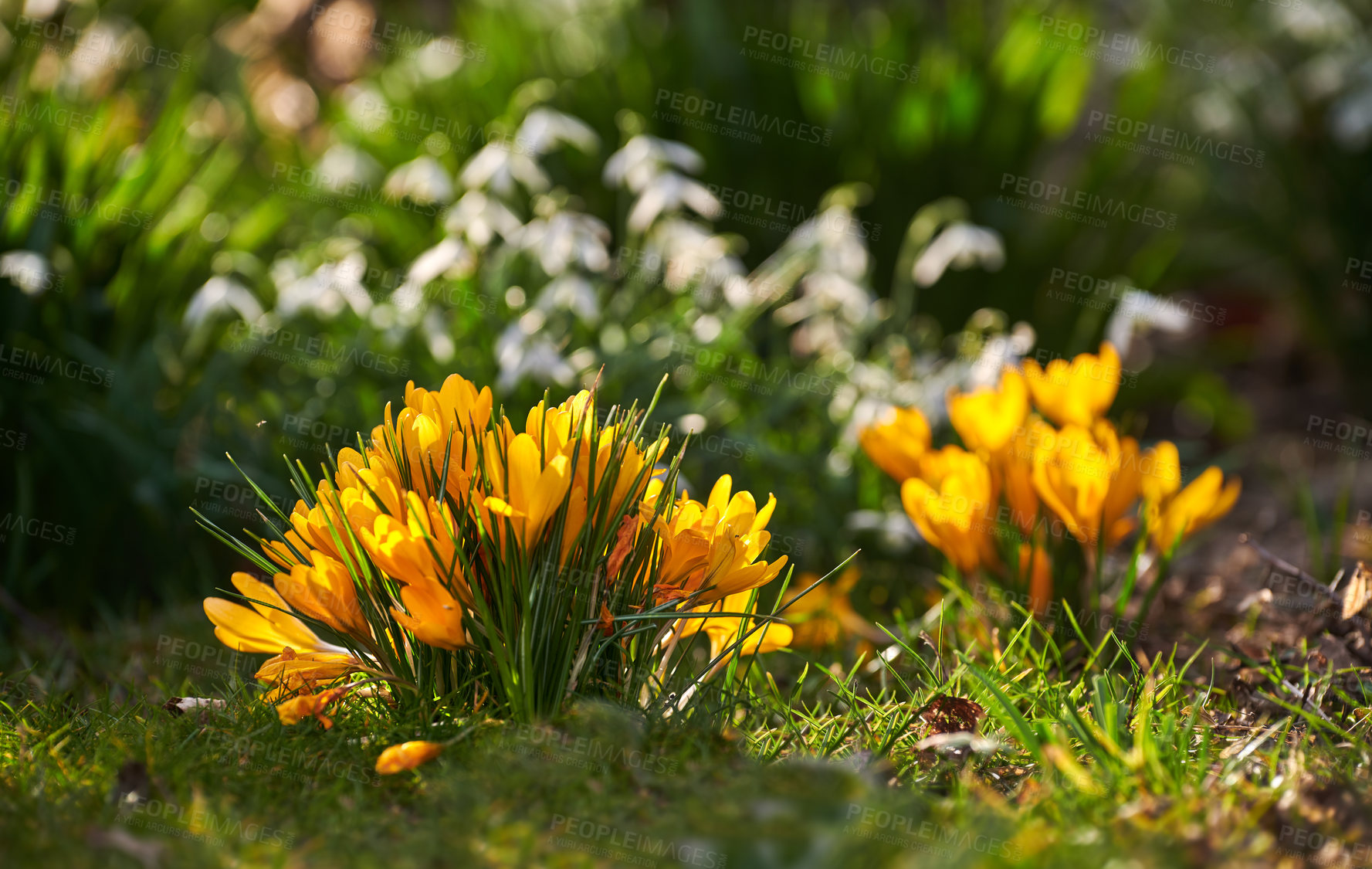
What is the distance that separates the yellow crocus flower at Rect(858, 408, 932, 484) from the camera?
81.5 inches

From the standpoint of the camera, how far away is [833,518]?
8.55 ft

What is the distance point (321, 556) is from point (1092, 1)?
18.0ft

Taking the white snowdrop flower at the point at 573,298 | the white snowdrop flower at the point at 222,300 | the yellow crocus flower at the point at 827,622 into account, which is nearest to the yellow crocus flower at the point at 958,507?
the yellow crocus flower at the point at 827,622

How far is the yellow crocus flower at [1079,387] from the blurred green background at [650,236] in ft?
1.40

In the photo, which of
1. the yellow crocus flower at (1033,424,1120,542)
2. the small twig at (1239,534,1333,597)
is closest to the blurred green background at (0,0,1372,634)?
the yellow crocus flower at (1033,424,1120,542)

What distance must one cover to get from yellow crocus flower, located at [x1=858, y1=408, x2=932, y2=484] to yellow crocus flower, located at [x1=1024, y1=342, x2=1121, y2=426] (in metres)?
0.23

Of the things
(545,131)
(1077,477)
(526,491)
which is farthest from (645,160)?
(526,491)

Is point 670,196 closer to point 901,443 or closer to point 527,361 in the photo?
point 527,361

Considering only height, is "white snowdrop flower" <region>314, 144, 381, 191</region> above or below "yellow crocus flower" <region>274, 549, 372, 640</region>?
above

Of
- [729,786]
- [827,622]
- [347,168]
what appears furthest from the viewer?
[347,168]

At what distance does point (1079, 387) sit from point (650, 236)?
1.43 m

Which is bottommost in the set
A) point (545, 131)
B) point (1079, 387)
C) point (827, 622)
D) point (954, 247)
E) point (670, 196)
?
point (827, 622)

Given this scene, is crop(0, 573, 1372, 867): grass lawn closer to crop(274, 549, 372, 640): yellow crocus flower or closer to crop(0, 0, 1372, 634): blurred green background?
crop(274, 549, 372, 640): yellow crocus flower

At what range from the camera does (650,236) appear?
3072 millimetres
